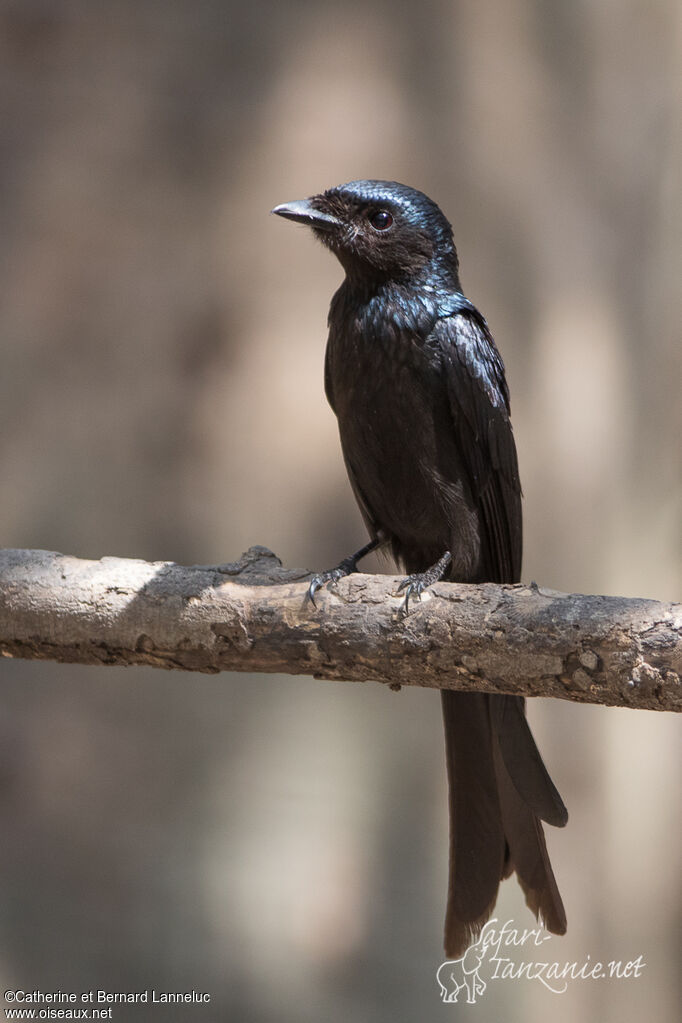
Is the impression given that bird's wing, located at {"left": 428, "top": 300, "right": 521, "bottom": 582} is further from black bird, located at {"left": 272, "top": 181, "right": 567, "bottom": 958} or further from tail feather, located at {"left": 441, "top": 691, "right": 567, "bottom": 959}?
tail feather, located at {"left": 441, "top": 691, "right": 567, "bottom": 959}

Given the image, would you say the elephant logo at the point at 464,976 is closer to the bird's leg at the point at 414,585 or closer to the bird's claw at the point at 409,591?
the bird's leg at the point at 414,585

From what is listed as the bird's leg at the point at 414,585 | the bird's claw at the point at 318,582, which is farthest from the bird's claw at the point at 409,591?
the bird's claw at the point at 318,582

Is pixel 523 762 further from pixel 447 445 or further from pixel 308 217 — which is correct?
pixel 308 217

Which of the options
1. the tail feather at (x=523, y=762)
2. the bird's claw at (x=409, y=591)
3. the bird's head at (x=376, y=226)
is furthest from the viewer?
the bird's head at (x=376, y=226)

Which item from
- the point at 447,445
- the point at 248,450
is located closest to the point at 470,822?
the point at 447,445

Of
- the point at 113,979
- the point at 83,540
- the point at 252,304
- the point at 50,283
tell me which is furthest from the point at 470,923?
the point at 50,283

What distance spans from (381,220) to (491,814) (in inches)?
70.5

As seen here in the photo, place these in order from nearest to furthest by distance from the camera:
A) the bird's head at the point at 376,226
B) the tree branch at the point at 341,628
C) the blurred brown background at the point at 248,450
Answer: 1. the tree branch at the point at 341,628
2. the bird's head at the point at 376,226
3. the blurred brown background at the point at 248,450

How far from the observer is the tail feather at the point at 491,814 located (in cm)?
272

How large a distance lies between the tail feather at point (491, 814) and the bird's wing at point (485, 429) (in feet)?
1.47

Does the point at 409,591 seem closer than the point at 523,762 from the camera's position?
Yes

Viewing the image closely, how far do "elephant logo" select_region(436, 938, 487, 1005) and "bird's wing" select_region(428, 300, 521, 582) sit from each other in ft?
5.20

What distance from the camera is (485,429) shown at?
113 inches

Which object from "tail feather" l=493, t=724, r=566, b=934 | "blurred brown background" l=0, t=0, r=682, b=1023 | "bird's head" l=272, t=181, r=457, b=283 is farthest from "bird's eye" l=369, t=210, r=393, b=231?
"tail feather" l=493, t=724, r=566, b=934
